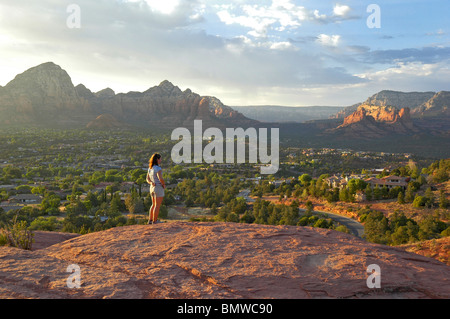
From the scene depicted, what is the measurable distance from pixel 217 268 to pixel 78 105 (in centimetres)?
17726

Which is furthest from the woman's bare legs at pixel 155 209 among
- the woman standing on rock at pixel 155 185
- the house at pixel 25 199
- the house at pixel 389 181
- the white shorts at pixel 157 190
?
the house at pixel 389 181

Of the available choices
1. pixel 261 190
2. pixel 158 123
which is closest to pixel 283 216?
pixel 261 190

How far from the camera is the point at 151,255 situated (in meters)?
5.41

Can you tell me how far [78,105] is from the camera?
161375mm

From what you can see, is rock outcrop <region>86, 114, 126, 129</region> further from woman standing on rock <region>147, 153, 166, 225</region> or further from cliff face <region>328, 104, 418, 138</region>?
woman standing on rock <region>147, 153, 166, 225</region>

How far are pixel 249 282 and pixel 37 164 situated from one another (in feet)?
257

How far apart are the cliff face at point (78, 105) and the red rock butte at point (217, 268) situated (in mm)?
149148

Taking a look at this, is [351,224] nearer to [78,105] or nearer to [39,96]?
[78,105]

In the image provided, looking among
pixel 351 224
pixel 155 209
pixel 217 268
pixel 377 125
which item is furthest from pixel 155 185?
pixel 377 125

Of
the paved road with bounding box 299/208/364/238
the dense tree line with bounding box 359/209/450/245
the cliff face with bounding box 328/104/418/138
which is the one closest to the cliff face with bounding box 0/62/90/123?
the cliff face with bounding box 328/104/418/138

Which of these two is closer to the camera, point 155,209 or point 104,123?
point 155,209

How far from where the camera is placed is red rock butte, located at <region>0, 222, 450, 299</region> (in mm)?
4160

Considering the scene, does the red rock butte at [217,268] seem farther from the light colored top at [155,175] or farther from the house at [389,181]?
the house at [389,181]
